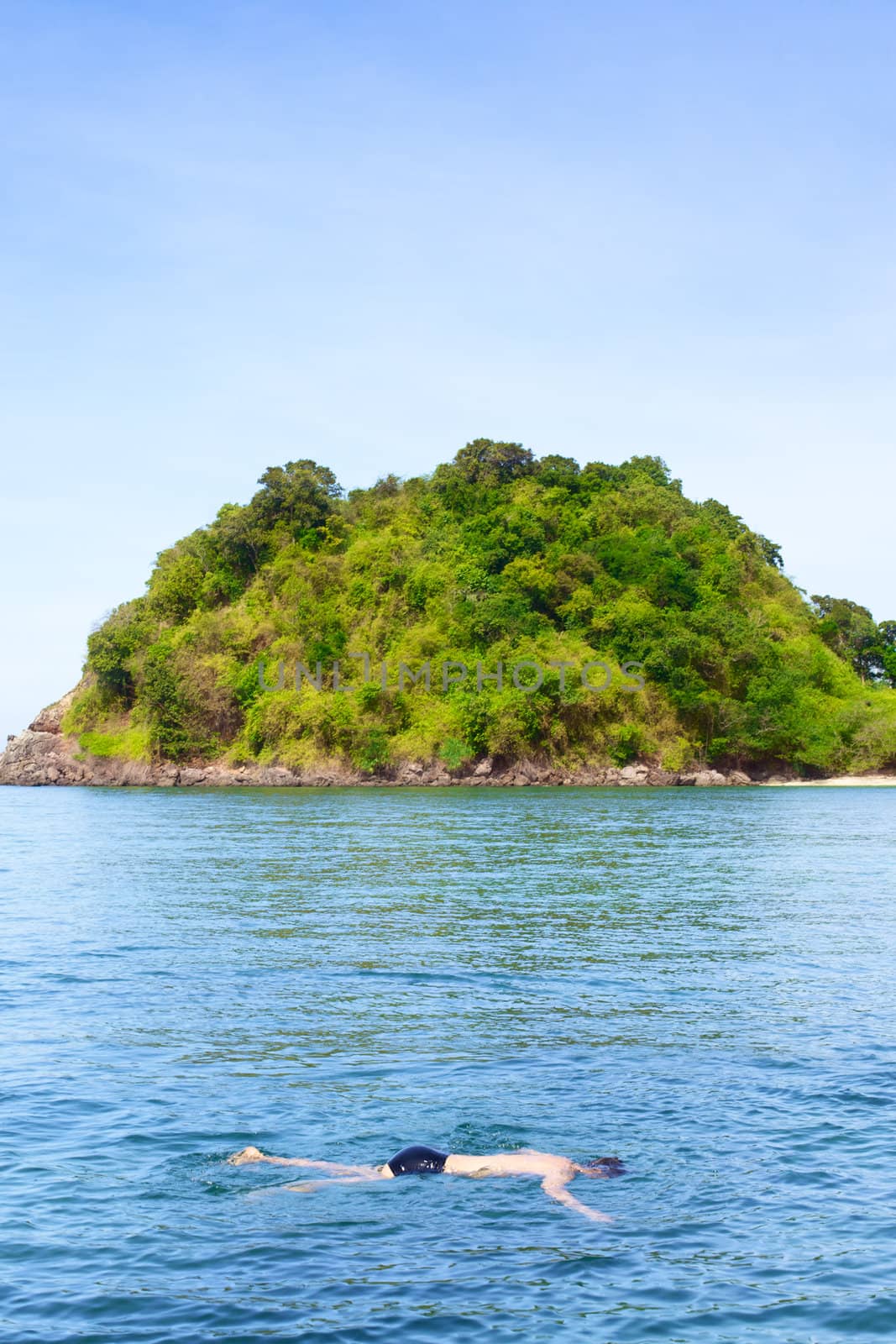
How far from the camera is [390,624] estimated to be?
88188mm

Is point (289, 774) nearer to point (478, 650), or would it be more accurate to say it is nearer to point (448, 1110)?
point (478, 650)

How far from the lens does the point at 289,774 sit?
269 feet

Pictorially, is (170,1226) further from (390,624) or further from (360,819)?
(390,624)

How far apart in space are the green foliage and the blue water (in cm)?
5555

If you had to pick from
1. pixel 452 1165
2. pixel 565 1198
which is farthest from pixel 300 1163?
pixel 565 1198

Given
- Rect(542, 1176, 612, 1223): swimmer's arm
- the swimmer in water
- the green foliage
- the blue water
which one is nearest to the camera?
the blue water

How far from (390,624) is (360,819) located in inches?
1772

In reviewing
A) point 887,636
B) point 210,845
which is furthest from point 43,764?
point 887,636

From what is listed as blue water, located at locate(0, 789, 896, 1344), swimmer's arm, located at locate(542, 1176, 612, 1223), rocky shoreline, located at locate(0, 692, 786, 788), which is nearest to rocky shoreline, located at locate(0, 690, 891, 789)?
rocky shoreline, located at locate(0, 692, 786, 788)

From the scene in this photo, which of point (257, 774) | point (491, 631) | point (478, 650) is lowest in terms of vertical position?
point (257, 774)

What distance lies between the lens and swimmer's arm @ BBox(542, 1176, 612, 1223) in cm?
752

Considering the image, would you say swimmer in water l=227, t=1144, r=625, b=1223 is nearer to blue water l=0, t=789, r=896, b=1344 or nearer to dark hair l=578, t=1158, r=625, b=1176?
dark hair l=578, t=1158, r=625, b=1176

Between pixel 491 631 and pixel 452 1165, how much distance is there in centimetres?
7260

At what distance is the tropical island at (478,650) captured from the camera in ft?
254
